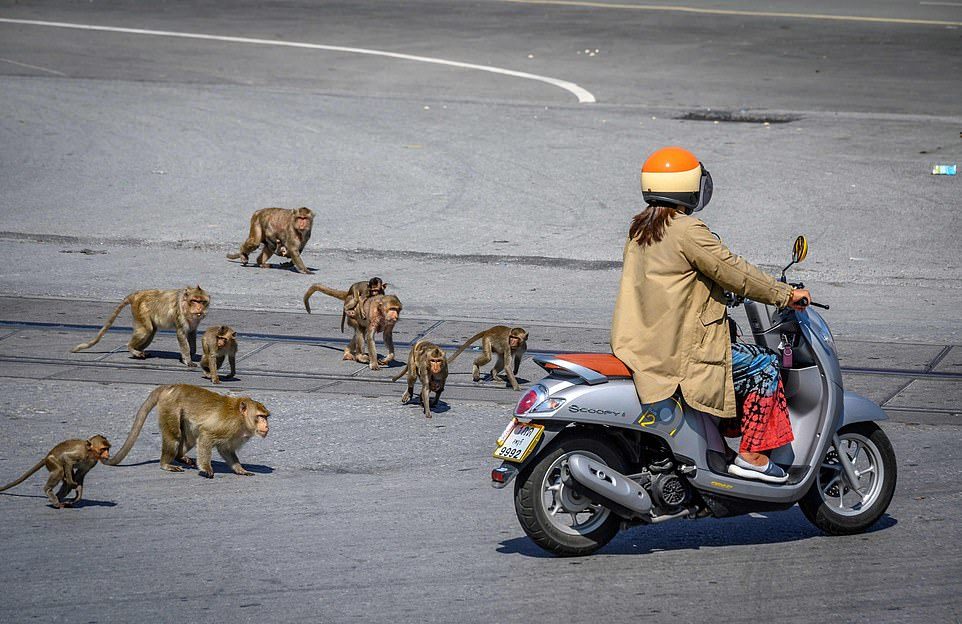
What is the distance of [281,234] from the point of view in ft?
45.0

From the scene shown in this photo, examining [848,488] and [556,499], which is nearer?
[556,499]

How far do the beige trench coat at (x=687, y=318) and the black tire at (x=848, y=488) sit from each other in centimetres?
84

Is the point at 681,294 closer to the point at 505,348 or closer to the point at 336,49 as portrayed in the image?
the point at 505,348

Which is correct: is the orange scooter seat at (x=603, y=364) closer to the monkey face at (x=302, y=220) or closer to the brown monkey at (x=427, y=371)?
the brown monkey at (x=427, y=371)

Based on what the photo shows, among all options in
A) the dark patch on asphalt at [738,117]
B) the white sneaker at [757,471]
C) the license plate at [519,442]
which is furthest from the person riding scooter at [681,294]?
the dark patch on asphalt at [738,117]

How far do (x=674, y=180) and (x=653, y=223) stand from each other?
222 mm

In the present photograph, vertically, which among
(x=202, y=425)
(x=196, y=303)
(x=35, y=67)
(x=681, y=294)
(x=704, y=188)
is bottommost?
(x=202, y=425)

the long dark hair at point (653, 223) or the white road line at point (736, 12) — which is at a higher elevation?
the white road line at point (736, 12)

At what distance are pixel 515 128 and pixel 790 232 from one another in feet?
20.8

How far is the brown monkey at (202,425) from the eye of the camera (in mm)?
8008

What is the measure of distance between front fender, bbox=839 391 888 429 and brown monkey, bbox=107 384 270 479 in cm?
324

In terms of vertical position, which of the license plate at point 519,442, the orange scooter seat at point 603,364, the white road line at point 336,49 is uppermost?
the white road line at point 336,49

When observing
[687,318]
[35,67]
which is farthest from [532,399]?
[35,67]

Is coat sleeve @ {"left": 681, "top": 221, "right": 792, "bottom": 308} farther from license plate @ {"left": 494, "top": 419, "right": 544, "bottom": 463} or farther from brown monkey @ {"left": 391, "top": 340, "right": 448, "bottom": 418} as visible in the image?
brown monkey @ {"left": 391, "top": 340, "right": 448, "bottom": 418}
